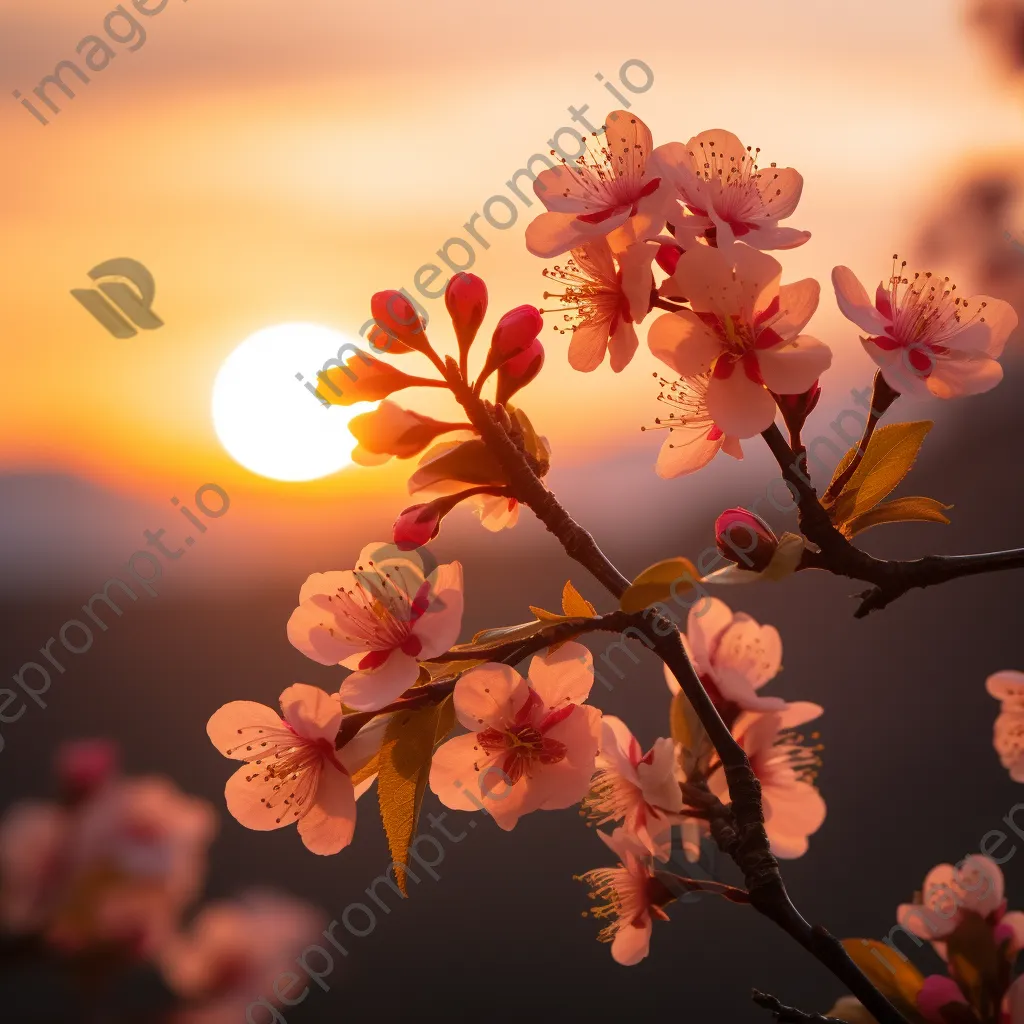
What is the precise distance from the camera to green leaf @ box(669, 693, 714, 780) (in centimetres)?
83

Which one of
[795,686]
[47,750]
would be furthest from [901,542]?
[47,750]

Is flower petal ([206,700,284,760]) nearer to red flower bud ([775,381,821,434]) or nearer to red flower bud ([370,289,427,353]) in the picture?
red flower bud ([370,289,427,353])

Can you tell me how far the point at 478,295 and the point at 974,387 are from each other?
37 cm

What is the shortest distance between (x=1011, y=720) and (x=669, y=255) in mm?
573

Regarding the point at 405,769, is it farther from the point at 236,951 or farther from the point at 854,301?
the point at 236,951

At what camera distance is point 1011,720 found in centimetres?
98

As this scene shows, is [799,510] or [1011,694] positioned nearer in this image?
[799,510]

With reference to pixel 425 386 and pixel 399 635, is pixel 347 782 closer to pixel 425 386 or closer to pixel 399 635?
pixel 399 635

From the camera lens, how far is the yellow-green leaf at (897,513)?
0.74 meters

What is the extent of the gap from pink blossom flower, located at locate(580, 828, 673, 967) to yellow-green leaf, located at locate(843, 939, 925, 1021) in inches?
5.9

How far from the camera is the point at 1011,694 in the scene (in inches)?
37.9

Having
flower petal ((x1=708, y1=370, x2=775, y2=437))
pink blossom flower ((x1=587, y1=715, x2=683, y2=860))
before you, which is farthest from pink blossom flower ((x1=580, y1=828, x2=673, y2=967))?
flower petal ((x1=708, y1=370, x2=775, y2=437))

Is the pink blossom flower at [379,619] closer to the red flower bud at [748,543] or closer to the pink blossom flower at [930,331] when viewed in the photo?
the red flower bud at [748,543]

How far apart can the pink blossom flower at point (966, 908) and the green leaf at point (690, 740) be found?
0.22m
